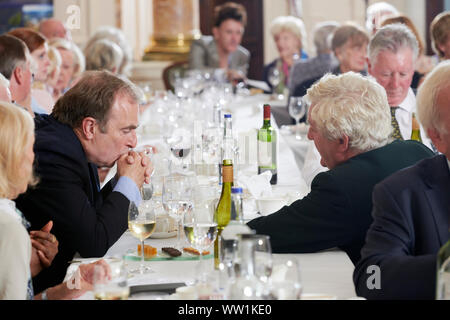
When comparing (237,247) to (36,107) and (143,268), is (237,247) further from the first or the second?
(36,107)

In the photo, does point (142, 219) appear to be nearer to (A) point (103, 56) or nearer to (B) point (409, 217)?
(B) point (409, 217)

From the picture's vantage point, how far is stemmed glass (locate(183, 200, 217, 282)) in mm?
2029

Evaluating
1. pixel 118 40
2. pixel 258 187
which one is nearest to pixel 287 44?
pixel 118 40

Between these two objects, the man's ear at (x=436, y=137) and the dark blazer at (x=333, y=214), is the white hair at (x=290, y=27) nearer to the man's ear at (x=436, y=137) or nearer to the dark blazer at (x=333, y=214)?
the dark blazer at (x=333, y=214)

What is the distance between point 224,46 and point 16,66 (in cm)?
518

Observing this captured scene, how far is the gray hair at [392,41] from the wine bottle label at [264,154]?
2.97 ft

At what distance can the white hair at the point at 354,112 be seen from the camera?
2.29 metres

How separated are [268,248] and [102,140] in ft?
3.98

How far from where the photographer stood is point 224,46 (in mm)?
8891

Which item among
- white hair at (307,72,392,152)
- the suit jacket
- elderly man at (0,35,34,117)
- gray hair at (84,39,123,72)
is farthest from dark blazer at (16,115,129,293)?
the suit jacket

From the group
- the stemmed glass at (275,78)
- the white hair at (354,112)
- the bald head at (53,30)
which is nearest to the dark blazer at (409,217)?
the white hair at (354,112)

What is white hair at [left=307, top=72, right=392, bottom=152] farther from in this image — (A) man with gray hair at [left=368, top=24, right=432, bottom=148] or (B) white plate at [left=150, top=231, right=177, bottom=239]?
(A) man with gray hair at [left=368, top=24, right=432, bottom=148]

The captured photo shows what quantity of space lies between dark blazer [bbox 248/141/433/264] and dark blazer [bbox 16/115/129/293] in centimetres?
48

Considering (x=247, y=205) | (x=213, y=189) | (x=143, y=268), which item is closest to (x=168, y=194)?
(x=213, y=189)
